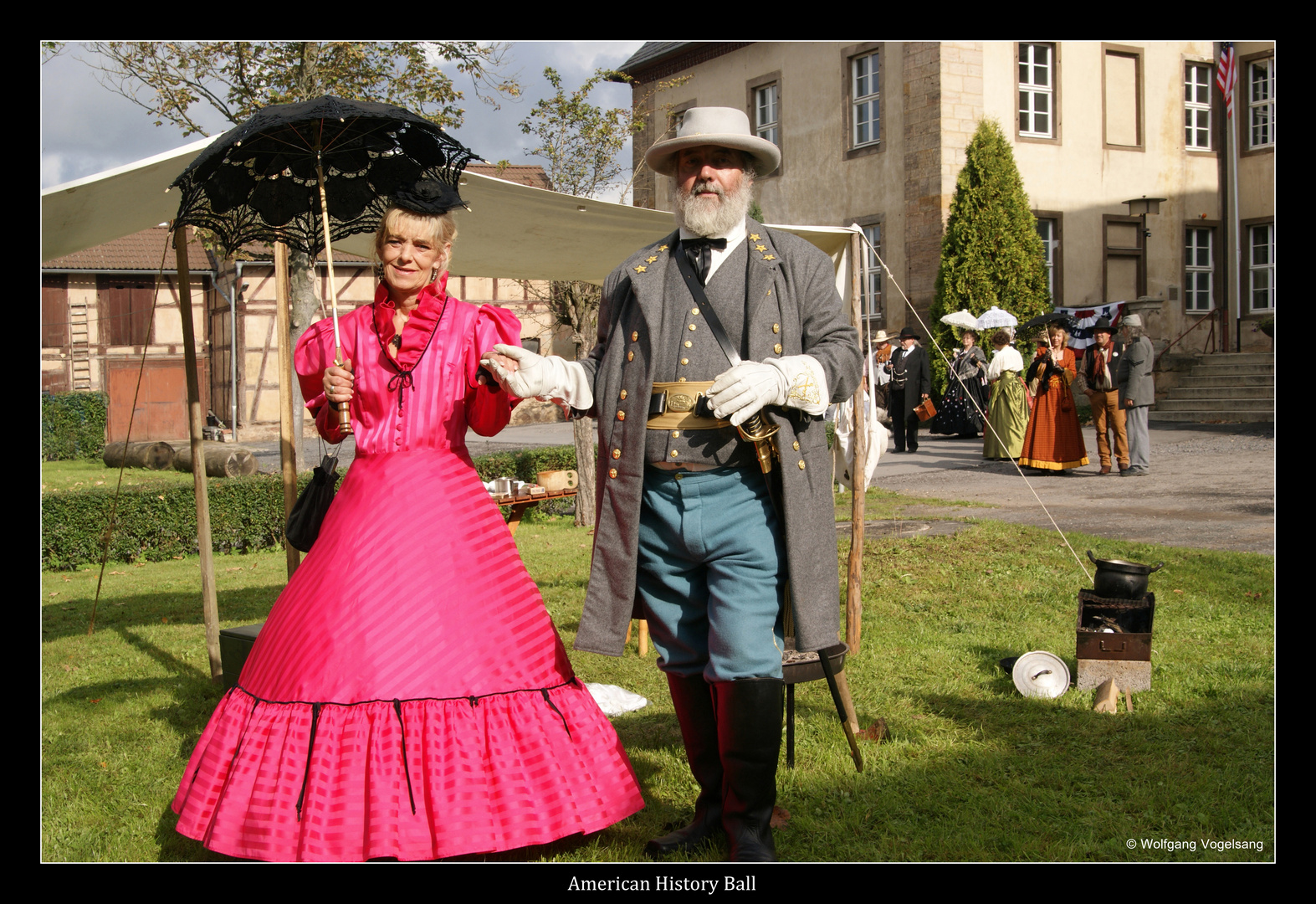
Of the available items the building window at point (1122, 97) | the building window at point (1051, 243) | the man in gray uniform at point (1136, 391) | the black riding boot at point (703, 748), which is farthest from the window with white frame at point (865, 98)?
the black riding boot at point (703, 748)

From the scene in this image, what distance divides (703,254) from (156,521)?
326 inches

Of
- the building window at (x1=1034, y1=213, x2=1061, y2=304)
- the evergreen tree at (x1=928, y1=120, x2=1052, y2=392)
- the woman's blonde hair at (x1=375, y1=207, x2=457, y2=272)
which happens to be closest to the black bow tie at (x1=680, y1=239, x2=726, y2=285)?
the woman's blonde hair at (x1=375, y1=207, x2=457, y2=272)

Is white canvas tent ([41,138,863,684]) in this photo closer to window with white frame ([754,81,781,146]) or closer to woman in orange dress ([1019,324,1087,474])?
woman in orange dress ([1019,324,1087,474])

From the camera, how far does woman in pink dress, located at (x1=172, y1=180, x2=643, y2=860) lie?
2734 millimetres

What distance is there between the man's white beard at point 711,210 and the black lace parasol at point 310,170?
2.73 feet

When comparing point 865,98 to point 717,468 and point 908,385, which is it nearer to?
point 908,385

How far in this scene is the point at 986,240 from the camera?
17.9 metres

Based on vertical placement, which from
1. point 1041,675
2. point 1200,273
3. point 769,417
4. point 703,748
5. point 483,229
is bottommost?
point 1041,675

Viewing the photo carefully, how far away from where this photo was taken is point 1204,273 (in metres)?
20.7

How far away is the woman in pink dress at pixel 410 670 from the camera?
273 centimetres

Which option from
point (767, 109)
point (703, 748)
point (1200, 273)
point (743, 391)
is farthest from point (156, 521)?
point (1200, 273)
